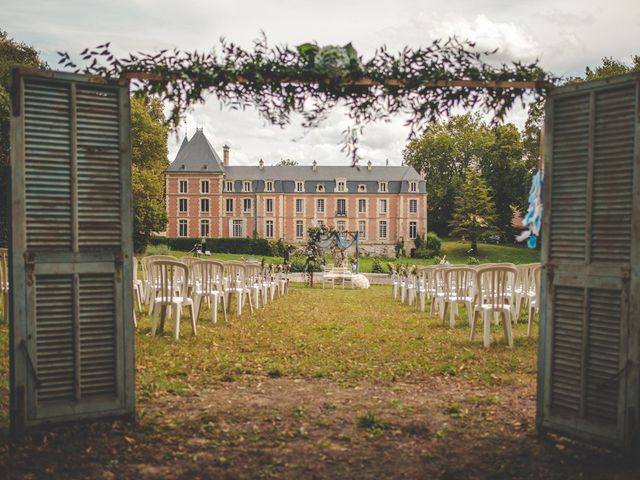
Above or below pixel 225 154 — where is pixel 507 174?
below

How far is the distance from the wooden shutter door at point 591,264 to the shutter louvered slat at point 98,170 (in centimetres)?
295

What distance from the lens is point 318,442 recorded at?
148 inches

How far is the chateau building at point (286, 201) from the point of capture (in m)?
49.3

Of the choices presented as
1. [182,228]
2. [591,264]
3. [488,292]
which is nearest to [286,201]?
[182,228]

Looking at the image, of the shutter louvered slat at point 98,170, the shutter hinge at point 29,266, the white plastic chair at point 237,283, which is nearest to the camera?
the shutter hinge at point 29,266

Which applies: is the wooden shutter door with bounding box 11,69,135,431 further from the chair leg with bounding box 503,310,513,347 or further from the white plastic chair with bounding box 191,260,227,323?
the chair leg with bounding box 503,310,513,347

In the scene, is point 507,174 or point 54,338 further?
point 507,174

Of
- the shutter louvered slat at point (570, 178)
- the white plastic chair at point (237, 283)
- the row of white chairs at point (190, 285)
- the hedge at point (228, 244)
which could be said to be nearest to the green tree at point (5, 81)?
the row of white chairs at point (190, 285)

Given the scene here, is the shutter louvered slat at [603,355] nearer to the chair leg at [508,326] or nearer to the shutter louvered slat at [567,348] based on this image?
the shutter louvered slat at [567,348]

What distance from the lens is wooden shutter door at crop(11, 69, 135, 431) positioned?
3643 mm

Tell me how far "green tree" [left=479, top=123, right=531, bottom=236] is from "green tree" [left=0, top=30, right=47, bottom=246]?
33868mm

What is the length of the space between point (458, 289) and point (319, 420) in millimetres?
4952

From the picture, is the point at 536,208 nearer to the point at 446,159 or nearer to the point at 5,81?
the point at 5,81

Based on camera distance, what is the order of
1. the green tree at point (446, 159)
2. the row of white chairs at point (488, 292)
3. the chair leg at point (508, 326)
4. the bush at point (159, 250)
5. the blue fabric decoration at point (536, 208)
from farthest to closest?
the green tree at point (446, 159), the bush at point (159, 250), the row of white chairs at point (488, 292), the chair leg at point (508, 326), the blue fabric decoration at point (536, 208)
